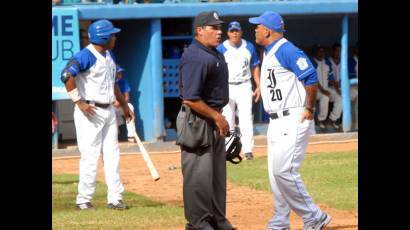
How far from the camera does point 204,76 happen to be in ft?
33.0

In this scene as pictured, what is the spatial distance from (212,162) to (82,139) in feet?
8.55

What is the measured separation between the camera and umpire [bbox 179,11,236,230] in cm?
1005

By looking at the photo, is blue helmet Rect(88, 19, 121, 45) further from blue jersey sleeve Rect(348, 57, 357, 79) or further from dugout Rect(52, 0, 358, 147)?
blue jersey sleeve Rect(348, 57, 357, 79)

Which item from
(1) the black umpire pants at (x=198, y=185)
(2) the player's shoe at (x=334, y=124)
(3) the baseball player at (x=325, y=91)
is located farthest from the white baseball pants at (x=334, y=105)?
(1) the black umpire pants at (x=198, y=185)

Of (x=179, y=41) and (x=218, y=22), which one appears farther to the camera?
(x=179, y=41)

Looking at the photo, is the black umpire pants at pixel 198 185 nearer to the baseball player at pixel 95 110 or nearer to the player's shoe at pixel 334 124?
the baseball player at pixel 95 110

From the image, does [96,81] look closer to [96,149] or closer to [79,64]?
[79,64]

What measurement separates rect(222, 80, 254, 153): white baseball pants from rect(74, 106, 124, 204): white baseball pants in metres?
4.90

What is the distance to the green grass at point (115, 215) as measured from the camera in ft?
37.4

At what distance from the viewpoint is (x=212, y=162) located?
10312 mm

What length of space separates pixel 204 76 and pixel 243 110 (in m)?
7.42
